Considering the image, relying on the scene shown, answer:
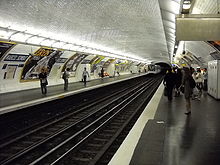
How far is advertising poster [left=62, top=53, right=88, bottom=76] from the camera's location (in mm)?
19259

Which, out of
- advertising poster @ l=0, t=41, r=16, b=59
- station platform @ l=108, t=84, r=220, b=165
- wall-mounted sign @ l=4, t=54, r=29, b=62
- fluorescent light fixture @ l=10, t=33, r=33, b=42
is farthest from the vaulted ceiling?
station platform @ l=108, t=84, r=220, b=165

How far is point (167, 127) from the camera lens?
5.63 metres

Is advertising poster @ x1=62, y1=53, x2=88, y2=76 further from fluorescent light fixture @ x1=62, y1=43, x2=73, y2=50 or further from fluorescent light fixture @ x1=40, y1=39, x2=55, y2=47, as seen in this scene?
fluorescent light fixture @ x1=40, y1=39, x2=55, y2=47

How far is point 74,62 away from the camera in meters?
20.5

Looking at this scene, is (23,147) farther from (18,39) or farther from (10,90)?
(10,90)

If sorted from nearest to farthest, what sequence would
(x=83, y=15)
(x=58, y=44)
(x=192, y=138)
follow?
(x=192, y=138)
(x=83, y=15)
(x=58, y=44)

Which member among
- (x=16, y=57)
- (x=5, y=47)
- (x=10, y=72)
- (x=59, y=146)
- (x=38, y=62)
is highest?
(x=5, y=47)

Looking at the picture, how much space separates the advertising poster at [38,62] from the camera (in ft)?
46.8

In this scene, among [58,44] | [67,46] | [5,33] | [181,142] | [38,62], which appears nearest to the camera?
[181,142]

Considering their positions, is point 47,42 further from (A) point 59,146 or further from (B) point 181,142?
(B) point 181,142

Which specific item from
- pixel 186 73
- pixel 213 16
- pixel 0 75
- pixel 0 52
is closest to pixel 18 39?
pixel 0 52

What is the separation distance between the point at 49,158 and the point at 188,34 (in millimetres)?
4348

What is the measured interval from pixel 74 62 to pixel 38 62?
18.0ft

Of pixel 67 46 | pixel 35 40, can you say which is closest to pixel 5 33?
pixel 35 40
